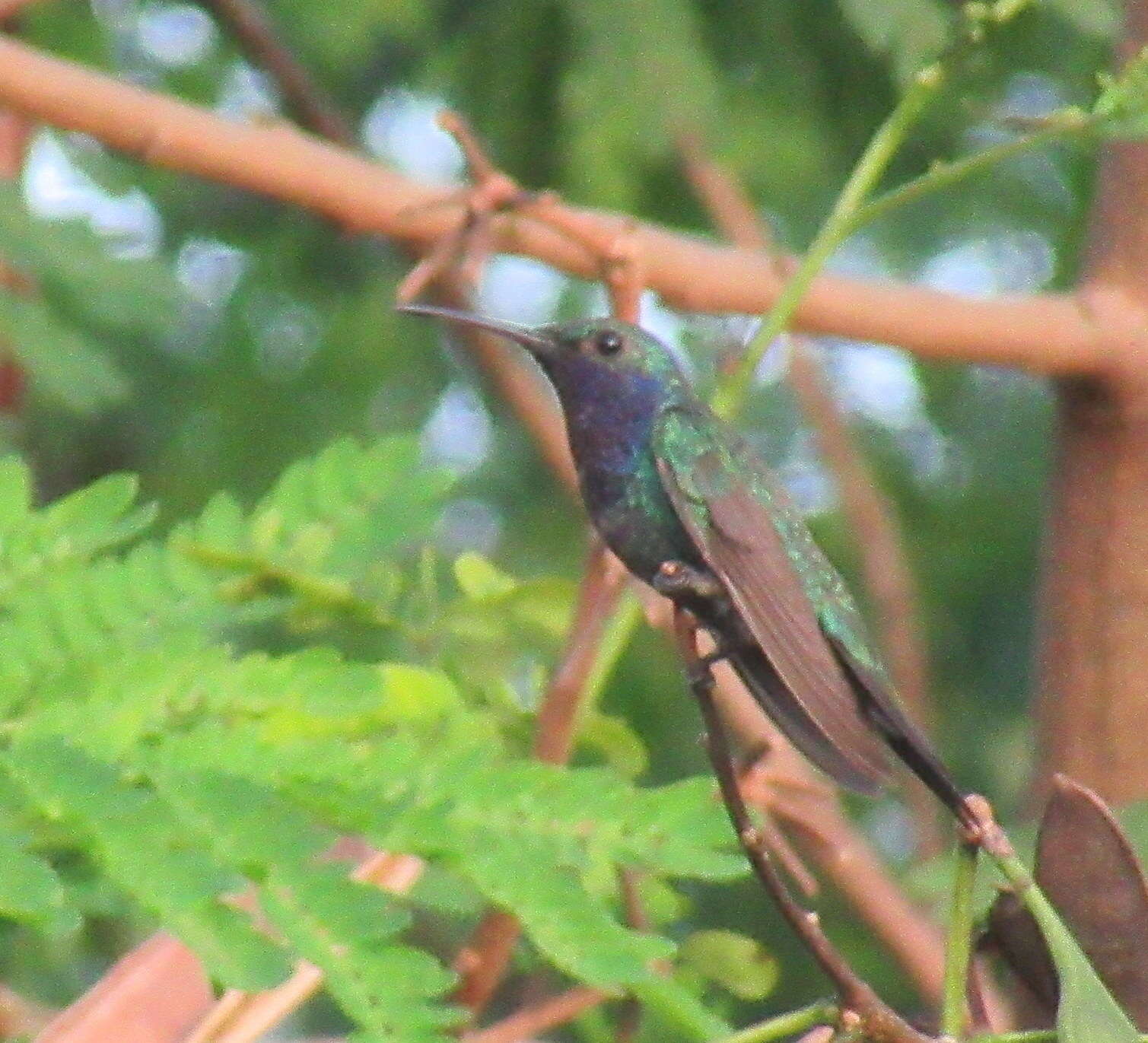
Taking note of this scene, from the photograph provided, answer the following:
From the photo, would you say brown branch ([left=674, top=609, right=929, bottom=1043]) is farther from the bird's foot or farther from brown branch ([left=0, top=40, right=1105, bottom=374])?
brown branch ([left=0, top=40, right=1105, bottom=374])

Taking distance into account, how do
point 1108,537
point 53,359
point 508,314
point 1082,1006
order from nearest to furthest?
point 1082,1006 < point 1108,537 < point 53,359 < point 508,314

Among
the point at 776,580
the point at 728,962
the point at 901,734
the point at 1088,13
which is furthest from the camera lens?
the point at 1088,13

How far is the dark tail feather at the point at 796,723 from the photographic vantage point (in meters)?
2.16

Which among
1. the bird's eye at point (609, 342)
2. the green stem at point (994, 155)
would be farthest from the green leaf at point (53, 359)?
the green stem at point (994, 155)

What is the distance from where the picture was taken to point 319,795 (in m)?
2.05

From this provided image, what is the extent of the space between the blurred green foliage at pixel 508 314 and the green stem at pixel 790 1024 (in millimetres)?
742

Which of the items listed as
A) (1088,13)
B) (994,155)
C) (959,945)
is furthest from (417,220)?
(959,945)

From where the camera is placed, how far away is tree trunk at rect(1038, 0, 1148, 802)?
3.40 m

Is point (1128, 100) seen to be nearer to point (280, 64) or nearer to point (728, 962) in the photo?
point (728, 962)

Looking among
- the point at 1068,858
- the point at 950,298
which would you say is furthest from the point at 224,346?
the point at 1068,858

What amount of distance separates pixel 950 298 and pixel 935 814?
156cm

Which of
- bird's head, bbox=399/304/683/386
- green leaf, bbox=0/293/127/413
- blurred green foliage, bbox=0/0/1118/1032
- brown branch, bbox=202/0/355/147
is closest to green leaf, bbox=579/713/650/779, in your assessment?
blurred green foliage, bbox=0/0/1118/1032

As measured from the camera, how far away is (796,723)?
227 cm

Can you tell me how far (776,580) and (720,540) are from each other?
0.09 m
